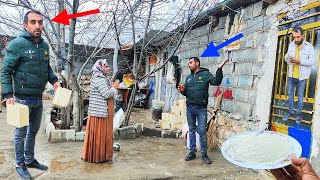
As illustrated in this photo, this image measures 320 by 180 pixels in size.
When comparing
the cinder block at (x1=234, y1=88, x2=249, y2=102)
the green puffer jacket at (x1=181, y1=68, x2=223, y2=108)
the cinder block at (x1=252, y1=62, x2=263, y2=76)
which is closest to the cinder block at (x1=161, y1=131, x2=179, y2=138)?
the green puffer jacket at (x1=181, y1=68, x2=223, y2=108)

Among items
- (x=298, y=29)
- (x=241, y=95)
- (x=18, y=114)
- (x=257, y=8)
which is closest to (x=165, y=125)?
(x=241, y=95)

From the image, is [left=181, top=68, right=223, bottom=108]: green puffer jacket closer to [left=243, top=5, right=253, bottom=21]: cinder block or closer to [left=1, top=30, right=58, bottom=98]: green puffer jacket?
[left=243, top=5, right=253, bottom=21]: cinder block

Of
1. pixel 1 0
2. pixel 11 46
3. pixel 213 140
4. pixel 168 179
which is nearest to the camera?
pixel 11 46

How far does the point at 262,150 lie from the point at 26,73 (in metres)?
2.93

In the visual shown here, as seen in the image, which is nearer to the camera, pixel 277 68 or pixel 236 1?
pixel 277 68

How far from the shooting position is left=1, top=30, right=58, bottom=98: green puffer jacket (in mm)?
3404

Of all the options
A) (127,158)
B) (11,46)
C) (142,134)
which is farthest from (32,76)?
(142,134)

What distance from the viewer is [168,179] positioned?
429 cm

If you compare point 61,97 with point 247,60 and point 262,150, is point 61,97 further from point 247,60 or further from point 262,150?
point 247,60

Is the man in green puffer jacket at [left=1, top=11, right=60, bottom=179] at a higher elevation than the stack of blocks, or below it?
higher

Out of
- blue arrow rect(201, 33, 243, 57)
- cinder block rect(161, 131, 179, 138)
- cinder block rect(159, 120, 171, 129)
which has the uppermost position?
blue arrow rect(201, 33, 243, 57)

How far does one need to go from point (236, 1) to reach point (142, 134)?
3.98 meters

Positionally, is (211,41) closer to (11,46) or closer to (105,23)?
(105,23)

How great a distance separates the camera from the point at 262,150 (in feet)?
5.11
